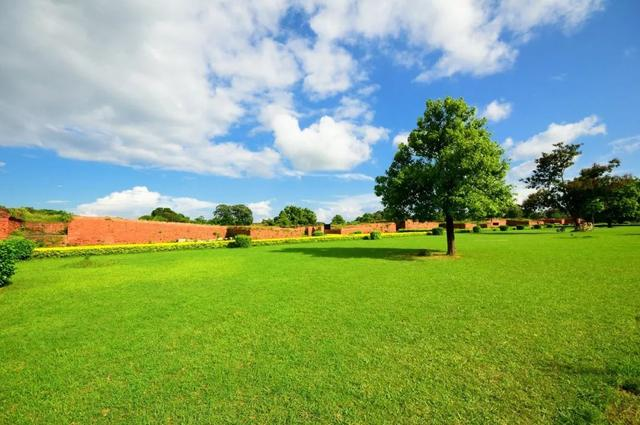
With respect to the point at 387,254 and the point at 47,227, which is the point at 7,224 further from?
the point at 387,254

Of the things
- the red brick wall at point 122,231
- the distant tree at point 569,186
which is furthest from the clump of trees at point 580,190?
the red brick wall at point 122,231

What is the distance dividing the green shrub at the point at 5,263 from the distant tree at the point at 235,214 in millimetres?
71109

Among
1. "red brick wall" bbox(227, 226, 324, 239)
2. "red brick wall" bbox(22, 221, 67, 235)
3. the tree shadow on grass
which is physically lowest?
the tree shadow on grass

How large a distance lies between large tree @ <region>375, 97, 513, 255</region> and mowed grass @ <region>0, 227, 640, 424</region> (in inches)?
231

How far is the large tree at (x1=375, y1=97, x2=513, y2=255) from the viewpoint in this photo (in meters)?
14.2

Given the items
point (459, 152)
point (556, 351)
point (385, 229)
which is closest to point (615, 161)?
point (385, 229)

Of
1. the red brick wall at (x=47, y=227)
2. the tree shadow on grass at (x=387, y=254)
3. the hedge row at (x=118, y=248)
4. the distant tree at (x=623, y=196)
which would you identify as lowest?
the tree shadow on grass at (x=387, y=254)

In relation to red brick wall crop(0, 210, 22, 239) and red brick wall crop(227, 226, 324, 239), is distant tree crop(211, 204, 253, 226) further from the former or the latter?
red brick wall crop(0, 210, 22, 239)

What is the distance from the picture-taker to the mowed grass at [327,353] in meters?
3.36

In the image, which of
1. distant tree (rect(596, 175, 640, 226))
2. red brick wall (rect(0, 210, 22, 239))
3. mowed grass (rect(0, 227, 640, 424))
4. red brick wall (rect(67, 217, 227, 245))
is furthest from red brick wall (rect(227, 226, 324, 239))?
distant tree (rect(596, 175, 640, 226))

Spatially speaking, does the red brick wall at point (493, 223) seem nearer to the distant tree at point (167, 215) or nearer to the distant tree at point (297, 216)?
the distant tree at point (297, 216)

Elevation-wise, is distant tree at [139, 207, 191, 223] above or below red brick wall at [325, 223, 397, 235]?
above

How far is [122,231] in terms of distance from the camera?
25406 millimetres

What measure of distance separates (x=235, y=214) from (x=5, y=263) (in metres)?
73.5
